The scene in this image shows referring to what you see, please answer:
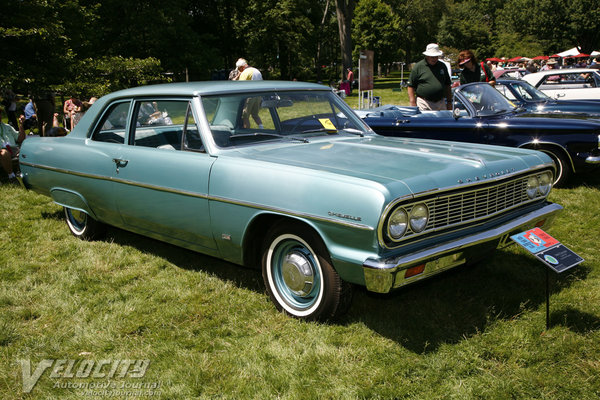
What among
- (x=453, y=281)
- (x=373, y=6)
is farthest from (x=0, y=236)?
A: (x=373, y=6)

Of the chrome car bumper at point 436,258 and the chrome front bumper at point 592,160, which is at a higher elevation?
the chrome car bumper at point 436,258

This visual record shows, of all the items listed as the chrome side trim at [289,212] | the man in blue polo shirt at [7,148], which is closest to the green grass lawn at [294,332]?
the chrome side trim at [289,212]

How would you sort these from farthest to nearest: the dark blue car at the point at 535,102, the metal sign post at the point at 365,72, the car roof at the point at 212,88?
the metal sign post at the point at 365,72, the dark blue car at the point at 535,102, the car roof at the point at 212,88

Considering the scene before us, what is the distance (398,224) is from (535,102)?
7225mm

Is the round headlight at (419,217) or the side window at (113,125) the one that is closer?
the round headlight at (419,217)

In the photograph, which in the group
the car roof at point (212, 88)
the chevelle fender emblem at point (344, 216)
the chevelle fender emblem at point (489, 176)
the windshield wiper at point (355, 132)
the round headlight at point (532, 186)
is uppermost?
the car roof at point (212, 88)

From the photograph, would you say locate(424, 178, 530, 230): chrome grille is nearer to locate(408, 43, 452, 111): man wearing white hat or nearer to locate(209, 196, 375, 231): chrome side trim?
locate(209, 196, 375, 231): chrome side trim

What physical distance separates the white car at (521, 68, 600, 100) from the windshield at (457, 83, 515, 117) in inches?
254

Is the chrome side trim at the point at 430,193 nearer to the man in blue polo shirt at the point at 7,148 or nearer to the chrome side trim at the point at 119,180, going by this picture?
the chrome side trim at the point at 119,180

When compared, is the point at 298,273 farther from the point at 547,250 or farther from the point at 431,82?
the point at 431,82

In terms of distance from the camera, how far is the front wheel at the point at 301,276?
305 centimetres

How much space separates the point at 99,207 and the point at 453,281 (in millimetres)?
3090

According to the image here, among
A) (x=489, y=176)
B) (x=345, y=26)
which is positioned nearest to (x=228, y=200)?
(x=489, y=176)

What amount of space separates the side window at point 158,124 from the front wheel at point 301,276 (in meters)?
1.25
